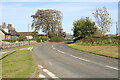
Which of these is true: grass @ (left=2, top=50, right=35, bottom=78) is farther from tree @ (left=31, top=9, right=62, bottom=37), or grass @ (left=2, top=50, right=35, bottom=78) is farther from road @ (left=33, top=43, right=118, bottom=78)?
tree @ (left=31, top=9, right=62, bottom=37)

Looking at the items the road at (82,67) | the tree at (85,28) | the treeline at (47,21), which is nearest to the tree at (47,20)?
the treeline at (47,21)

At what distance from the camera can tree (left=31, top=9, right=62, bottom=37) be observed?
93.5 m

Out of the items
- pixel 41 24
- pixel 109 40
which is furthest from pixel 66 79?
pixel 41 24

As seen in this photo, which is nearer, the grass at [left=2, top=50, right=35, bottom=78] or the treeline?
the grass at [left=2, top=50, right=35, bottom=78]

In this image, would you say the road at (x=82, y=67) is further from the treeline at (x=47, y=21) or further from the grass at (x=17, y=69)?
the treeline at (x=47, y=21)

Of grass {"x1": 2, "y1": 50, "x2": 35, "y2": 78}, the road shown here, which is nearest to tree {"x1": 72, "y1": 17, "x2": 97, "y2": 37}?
the road

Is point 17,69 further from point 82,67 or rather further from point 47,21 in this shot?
point 47,21

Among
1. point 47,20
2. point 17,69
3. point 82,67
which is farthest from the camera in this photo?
point 47,20

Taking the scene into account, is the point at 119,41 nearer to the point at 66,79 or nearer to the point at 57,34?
the point at 66,79

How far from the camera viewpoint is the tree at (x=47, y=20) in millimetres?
93500

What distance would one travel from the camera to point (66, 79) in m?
9.52

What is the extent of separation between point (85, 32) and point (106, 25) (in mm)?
10966

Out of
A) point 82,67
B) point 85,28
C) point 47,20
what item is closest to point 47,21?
point 47,20

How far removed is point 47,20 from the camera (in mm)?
93000
